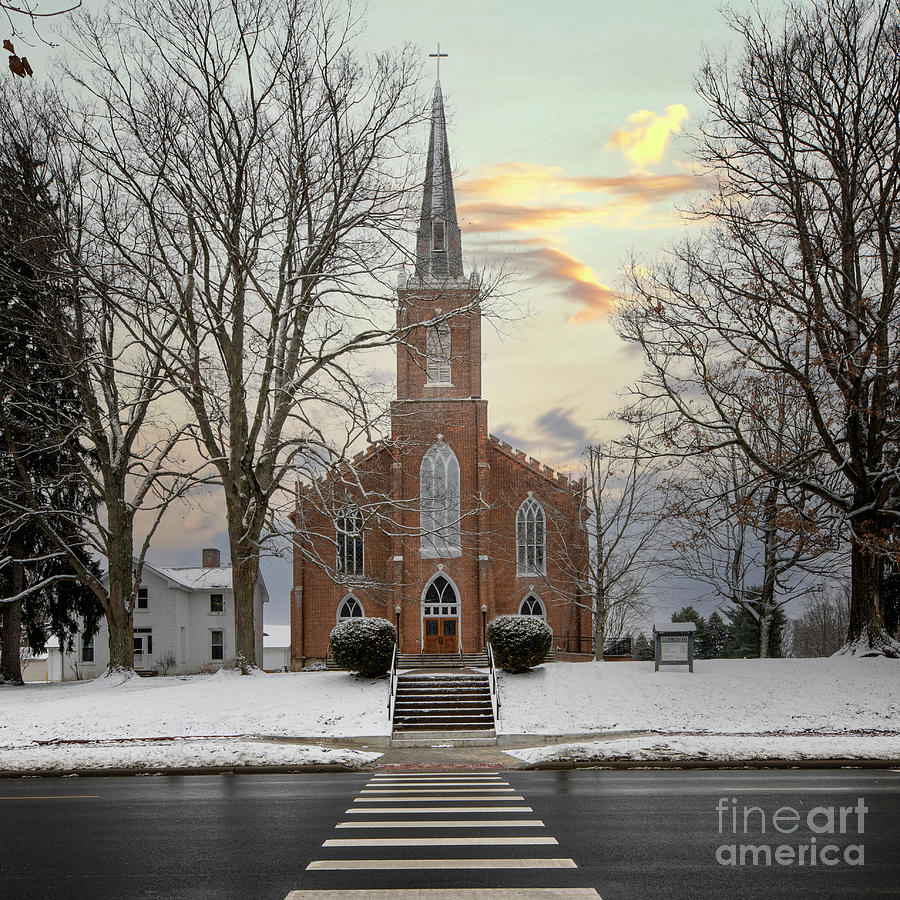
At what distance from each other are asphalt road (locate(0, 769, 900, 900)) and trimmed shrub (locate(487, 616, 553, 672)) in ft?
36.1

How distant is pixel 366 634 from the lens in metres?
24.7

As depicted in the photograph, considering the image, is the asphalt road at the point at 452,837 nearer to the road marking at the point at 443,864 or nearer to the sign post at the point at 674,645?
the road marking at the point at 443,864

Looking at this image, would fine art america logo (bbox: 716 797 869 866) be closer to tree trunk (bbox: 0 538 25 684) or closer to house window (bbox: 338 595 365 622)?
tree trunk (bbox: 0 538 25 684)

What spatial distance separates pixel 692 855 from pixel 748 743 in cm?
927

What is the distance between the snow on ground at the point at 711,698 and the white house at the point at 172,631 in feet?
95.3

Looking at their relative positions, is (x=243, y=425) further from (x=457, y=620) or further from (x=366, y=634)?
(x=457, y=620)

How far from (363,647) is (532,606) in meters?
17.5

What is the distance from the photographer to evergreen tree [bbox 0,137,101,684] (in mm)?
26141

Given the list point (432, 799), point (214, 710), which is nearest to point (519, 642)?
point (214, 710)

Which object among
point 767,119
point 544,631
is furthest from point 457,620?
point 767,119

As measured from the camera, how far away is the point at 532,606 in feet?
135

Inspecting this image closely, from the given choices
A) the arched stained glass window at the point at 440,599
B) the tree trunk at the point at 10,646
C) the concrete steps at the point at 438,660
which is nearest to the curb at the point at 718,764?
the concrete steps at the point at 438,660

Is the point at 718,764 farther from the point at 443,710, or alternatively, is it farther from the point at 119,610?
the point at 119,610

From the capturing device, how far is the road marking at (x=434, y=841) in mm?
8625
